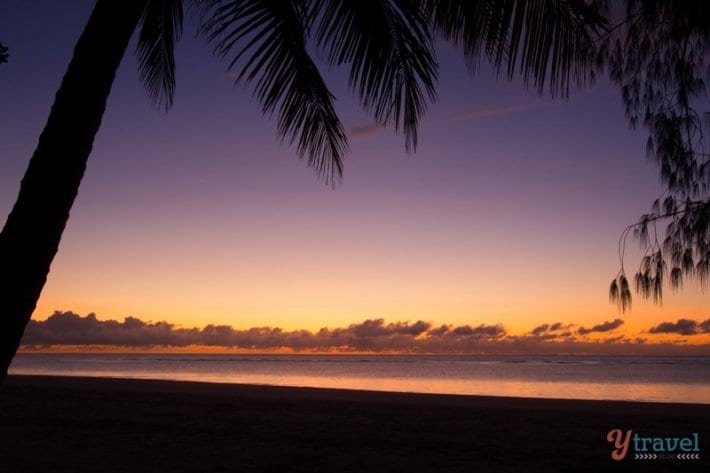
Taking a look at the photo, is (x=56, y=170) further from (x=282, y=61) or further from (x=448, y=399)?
(x=448, y=399)

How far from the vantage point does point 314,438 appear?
991cm

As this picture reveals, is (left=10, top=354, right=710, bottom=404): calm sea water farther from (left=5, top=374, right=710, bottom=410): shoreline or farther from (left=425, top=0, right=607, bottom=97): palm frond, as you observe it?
(left=425, top=0, right=607, bottom=97): palm frond

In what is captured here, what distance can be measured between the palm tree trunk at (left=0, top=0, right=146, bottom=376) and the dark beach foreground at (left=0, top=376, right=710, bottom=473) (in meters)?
5.81

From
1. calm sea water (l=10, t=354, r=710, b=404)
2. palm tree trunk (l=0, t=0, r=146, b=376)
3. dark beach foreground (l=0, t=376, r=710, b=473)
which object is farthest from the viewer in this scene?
calm sea water (l=10, t=354, r=710, b=404)

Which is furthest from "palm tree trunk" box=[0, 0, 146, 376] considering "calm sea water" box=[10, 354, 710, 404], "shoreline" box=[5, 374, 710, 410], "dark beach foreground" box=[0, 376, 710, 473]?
"calm sea water" box=[10, 354, 710, 404]

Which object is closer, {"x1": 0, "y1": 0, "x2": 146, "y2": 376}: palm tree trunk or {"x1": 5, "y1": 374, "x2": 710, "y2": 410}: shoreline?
{"x1": 0, "y1": 0, "x2": 146, "y2": 376}: palm tree trunk

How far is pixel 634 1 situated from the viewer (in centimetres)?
532

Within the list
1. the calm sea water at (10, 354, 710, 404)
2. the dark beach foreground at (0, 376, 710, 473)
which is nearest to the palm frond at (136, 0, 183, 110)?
the dark beach foreground at (0, 376, 710, 473)

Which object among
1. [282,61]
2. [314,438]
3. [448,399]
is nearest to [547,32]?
[282,61]

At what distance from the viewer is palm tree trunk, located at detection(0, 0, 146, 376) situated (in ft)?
7.54

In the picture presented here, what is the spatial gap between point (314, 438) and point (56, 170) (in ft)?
27.3

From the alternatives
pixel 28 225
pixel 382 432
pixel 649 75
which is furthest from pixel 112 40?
pixel 382 432

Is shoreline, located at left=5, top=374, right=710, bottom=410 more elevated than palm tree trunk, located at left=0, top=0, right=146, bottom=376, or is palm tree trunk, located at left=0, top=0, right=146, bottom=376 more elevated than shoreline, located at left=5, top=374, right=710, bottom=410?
palm tree trunk, located at left=0, top=0, right=146, bottom=376

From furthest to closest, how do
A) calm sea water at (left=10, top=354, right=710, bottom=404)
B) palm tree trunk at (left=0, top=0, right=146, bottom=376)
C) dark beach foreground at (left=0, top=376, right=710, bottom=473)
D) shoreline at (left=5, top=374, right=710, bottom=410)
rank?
1. calm sea water at (left=10, top=354, right=710, bottom=404)
2. shoreline at (left=5, top=374, right=710, bottom=410)
3. dark beach foreground at (left=0, top=376, right=710, bottom=473)
4. palm tree trunk at (left=0, top=0, right=146, bottom=376)
